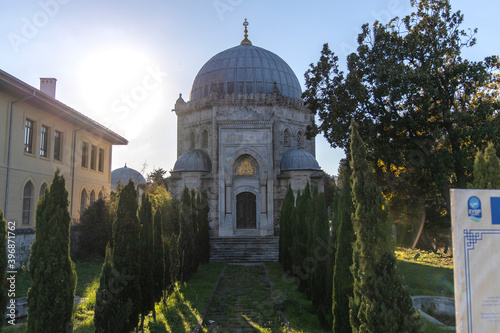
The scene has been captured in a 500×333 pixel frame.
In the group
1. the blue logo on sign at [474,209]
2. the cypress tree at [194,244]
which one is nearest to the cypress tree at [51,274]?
the blue logo on sign at [474,209]

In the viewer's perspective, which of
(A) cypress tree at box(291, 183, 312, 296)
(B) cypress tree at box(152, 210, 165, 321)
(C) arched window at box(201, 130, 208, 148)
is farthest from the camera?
(C) arched window at box(201, 130, 208, 148)

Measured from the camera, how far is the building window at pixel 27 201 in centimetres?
1566

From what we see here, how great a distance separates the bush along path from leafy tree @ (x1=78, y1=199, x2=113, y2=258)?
652 cm

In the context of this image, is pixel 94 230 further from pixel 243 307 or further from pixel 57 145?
pixel 243 307

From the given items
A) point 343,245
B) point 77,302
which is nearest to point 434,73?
point 343,245

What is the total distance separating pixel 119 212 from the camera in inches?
339

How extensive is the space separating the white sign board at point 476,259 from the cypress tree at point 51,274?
5509 mm

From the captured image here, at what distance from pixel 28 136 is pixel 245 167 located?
13827 millimetres

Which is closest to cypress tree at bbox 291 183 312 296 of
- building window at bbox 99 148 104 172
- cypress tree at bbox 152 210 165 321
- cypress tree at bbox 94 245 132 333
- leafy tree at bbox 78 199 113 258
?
cypress tree at bbox 152 210 165 321

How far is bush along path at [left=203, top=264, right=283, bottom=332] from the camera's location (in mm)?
9414

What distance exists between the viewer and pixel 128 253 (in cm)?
848

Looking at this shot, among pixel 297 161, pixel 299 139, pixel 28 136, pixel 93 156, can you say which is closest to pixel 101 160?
pixel 93 156

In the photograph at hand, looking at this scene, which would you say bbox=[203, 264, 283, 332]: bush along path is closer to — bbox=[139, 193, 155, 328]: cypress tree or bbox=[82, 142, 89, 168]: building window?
bbox=[139, 193, 155, 328]: cypress tree

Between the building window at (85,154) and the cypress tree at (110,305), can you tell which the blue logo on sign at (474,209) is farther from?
the building window at (85,154)
